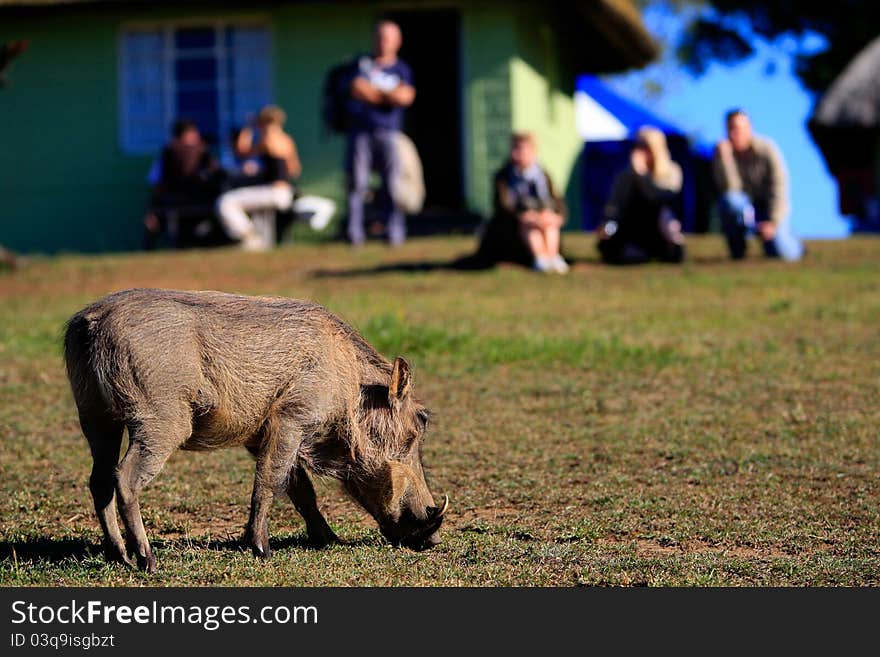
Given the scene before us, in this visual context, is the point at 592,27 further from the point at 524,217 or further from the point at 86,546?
the point at 86,546

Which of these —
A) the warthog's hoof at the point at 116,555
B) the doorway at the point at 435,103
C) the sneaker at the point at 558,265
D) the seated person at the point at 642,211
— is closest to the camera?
the warthog's hoof at the point at 116,555

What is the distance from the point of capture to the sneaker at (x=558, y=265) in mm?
16453

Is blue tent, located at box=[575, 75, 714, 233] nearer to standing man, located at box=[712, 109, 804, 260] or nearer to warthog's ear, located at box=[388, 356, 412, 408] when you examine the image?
standing man, located at box=[712, 109, 804, 260]

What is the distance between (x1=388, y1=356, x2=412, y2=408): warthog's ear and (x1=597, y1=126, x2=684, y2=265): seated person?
1076cm

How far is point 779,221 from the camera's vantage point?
1722 centimetres

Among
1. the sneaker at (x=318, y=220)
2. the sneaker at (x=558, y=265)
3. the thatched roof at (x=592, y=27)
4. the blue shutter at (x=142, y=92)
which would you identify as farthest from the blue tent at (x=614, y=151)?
the sneaker at (x=558, y=265)

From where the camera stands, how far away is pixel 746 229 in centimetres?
1717

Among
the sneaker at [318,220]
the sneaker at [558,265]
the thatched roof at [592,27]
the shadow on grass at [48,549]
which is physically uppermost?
the thatched roof at [592,27]

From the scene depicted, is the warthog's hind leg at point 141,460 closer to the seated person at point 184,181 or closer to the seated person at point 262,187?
the seated person at point 262,187

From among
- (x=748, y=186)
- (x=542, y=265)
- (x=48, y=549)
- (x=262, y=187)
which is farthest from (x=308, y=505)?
(x=262, y=187)

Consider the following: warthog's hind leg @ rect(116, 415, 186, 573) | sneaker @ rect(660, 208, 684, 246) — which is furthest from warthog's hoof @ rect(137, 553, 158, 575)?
sneaker @ rect(660, 208, 684, 246)

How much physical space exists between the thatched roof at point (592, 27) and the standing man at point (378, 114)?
4.05 meters

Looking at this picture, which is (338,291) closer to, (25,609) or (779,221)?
(779,221)

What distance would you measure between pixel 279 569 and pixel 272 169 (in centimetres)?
1413
